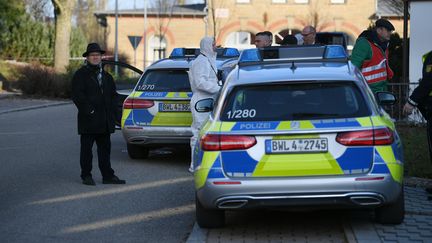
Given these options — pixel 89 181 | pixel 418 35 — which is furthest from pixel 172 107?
pixel 418 35

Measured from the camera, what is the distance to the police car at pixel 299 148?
6906 millimetres

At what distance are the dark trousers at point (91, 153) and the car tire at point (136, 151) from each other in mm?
2184

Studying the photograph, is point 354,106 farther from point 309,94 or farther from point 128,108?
point 128,108

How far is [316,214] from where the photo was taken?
8.41 m

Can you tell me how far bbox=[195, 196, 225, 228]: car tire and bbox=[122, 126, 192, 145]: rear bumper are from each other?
4.44 metres

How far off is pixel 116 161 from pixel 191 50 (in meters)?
3.63

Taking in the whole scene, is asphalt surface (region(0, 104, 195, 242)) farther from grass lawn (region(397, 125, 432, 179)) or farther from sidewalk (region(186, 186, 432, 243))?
grass lawn (region(397, 125, 432, 179))

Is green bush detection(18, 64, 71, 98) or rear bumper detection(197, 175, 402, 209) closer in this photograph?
rear bumper detection(197, 175, 402, 209)

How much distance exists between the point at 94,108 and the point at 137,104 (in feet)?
6.49

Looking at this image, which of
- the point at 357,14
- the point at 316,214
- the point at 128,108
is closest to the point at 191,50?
the point at 128,108

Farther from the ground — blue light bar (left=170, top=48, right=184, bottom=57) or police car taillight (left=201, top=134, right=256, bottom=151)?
blue light bar (left=170, top=48, right=184, bottom=57)

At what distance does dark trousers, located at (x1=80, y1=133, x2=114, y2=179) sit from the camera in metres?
10.4

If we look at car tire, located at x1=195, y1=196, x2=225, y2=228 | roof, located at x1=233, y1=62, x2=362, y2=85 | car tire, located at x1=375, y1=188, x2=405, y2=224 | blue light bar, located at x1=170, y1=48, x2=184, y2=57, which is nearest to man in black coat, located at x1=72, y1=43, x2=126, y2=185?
roof, located at x1=233, y1=62, x2=362, y2=85

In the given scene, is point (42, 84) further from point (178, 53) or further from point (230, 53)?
point (178, 53)
